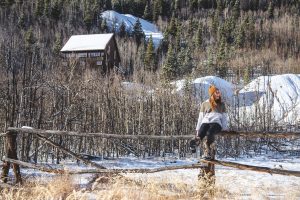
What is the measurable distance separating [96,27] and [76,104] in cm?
6412

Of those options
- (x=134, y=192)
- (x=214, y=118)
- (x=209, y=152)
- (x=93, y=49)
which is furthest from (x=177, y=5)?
(x=134, y=192)

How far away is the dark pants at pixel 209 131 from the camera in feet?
17.5

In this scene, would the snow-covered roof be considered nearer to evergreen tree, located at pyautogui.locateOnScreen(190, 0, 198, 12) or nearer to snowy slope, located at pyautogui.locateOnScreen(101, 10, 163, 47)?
snowy slope, located at pyautogui.locateOnScreen(101, 10, 163, 47)

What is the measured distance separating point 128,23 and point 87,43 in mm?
46360

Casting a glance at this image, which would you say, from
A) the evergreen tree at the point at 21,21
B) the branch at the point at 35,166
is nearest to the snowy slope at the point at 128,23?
the evergreen tree at the point at 21,21

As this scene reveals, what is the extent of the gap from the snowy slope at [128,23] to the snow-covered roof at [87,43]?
35.0 metres

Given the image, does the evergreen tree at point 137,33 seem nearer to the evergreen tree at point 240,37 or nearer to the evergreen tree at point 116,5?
the evergreen tree at point 240,37

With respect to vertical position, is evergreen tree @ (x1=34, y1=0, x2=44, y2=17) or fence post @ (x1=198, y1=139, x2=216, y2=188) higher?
evergreen tree @ (x1=34, y1=0, x2=44, y2=17)

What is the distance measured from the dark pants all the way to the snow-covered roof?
123ft

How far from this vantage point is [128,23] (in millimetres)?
88062

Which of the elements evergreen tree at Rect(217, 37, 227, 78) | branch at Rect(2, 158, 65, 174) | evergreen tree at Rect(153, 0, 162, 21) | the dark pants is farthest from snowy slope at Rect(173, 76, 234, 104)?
evergreen tree at Rect(153, 0, 162, 21)

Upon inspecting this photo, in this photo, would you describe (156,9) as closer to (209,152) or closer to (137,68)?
(137,68)

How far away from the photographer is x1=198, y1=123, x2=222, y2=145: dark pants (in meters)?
5.33

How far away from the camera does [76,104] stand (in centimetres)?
1403
